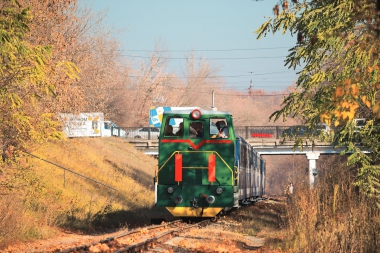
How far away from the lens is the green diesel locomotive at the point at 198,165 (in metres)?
17.4

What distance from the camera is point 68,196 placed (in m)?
24.5

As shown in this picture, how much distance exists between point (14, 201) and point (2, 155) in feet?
5.22

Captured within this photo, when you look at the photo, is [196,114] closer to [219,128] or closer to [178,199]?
[219,128]

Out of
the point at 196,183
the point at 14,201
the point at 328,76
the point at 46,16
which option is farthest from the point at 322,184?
the point at 46,16

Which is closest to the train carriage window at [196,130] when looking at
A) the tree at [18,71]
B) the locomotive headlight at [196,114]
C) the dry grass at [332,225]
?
the locomotive headlight at [196,114]

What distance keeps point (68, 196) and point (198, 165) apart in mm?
8810

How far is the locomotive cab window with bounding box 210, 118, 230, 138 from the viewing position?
17828 millimetres

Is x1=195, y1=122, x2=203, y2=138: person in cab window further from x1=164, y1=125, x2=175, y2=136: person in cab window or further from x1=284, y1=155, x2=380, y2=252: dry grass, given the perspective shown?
x1=284, y1=155, x2=380, y2=252: dry grass

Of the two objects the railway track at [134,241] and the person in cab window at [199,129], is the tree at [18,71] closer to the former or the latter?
the railway track at [134,241]

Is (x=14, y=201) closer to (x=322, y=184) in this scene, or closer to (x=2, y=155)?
(x=2, y=155)

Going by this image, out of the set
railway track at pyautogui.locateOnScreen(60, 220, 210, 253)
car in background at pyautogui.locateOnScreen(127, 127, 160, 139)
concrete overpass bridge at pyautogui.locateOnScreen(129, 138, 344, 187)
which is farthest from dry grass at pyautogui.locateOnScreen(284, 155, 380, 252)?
car in background at pyautogui.locateOnScreen(127, 127, 160, 139)

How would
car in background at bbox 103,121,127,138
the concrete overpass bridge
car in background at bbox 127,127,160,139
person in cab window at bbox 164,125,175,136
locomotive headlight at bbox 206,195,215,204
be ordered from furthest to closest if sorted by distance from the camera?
car in background at bbox 127,127,160,139 → the concrete overpass bridge → car in background at bbox 103,121,127,138 → person in cab window at bbox 164,125,175,136 → locomotive headlight at bbox 206,195,215,204

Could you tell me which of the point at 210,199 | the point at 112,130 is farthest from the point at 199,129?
the point at 112,130

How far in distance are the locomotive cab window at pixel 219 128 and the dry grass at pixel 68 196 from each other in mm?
3911
